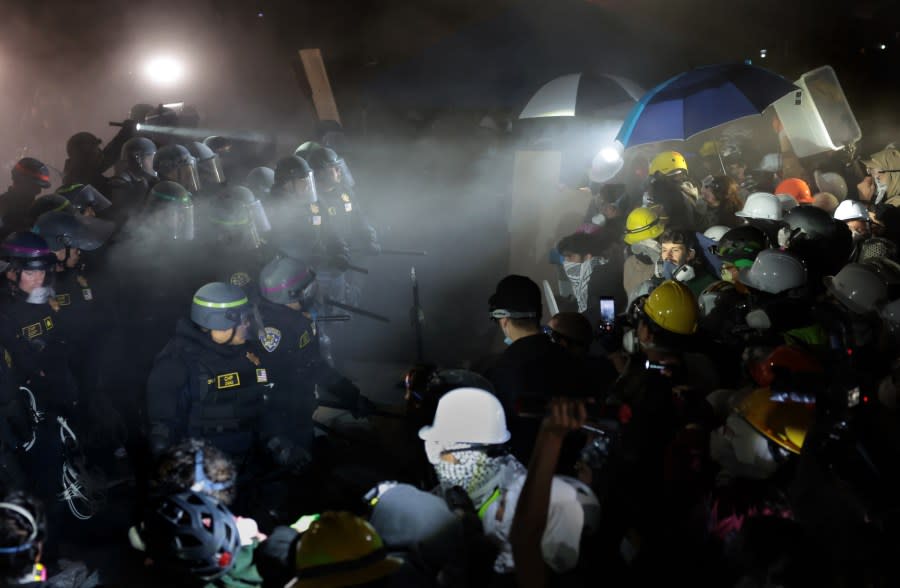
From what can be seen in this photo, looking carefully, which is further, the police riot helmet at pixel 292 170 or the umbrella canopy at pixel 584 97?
the umbrella canopy at pixel 584 97

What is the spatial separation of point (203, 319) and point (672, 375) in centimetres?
303

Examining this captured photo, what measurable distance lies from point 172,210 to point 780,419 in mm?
5945

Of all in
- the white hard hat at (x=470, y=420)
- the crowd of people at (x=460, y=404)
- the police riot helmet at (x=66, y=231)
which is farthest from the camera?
the police riot helmet at (x=66, y=231)

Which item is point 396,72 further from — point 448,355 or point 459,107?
point 448,355

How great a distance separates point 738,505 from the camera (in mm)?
3070

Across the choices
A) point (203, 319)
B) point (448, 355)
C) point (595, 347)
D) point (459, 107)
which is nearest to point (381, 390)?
point (448, 355)

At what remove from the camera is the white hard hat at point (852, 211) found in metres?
7.17

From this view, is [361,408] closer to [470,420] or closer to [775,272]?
[470,420]

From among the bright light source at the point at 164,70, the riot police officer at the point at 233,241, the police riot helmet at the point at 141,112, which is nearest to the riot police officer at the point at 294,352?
the riot police officer at the point at 233,241

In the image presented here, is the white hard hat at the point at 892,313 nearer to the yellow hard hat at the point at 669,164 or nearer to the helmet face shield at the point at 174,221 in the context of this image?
the yellow hard hat at the point at 669,164

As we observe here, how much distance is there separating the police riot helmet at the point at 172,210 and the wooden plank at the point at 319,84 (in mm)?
6320

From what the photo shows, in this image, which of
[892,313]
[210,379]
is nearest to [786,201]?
[892,313]

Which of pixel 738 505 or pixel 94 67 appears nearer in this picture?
pixel 738 505

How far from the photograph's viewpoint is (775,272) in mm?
5137
